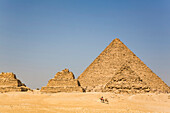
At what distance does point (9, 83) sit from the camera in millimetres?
30984

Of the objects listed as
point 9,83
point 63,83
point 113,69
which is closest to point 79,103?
point 63,83

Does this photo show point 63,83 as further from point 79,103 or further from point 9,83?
point 79,103

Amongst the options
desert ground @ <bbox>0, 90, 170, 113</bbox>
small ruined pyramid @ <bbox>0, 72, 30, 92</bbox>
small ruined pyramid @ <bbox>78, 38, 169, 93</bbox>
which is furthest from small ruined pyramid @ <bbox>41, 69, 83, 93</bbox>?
small ruined pyramid @ <bbox>78, 38, 169, 93</bbox>

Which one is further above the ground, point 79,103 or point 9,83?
point 9,83

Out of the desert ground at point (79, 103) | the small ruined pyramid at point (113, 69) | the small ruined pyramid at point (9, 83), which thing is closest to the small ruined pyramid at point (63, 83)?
the desert ground at point (79, 103)

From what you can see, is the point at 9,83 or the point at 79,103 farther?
the point at 9,83

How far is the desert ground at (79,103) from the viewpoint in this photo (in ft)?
54.6

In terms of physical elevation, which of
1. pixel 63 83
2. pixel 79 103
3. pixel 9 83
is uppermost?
pixel 9 83

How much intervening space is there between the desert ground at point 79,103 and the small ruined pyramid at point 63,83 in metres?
2.79

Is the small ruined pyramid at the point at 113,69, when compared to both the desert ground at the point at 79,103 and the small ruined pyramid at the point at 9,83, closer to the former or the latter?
the desert ground at the point at 79,103

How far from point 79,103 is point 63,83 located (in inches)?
421

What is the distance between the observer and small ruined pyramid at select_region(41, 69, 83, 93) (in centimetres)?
3074

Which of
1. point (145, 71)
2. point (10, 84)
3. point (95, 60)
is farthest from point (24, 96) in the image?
point (145, 71)

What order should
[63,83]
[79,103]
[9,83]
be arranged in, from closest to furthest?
[79,103] < [9,83] < [63,83]
